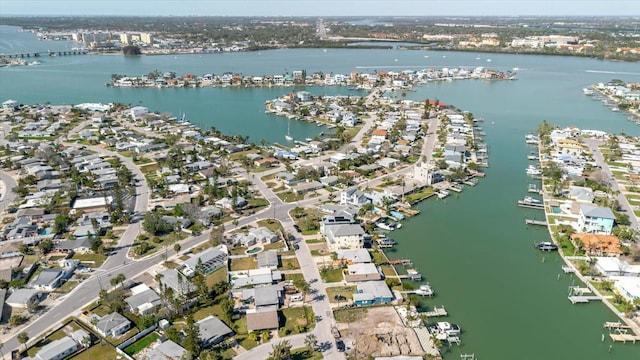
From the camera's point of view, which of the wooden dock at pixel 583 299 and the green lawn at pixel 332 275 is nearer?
the wooden dock at pixel 583 299

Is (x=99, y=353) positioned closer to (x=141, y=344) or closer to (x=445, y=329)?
(x=141, y=344)

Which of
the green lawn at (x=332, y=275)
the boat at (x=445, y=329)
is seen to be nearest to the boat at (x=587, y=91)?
the green lawn at (x=332, y=275)

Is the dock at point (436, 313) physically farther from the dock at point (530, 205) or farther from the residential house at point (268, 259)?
the dock at point (530, 205)

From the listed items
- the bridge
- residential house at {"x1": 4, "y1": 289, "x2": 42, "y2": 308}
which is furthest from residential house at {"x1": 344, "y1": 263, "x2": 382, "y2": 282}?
the bridge

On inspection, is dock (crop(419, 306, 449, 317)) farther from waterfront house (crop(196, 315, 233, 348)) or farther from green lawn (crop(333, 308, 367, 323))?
waterfront house (crop(196, 315, 233, 348))

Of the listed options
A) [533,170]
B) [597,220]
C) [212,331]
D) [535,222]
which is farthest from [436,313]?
[533,170]

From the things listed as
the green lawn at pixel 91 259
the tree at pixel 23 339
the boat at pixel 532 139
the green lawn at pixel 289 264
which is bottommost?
the tree at pixel 23 339

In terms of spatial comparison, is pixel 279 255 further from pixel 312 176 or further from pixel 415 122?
pixel 415 122
